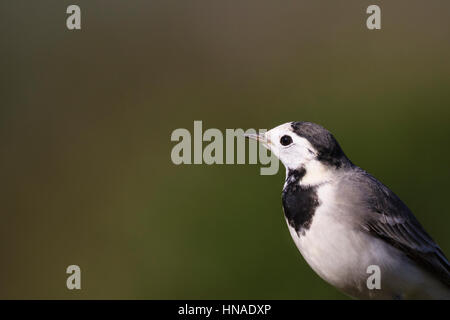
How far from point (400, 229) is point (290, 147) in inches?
31.5

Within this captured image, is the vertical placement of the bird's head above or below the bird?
above

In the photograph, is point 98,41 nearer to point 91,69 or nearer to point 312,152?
point 91,69

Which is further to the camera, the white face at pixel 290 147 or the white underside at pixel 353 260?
the white face at pixel 290 147

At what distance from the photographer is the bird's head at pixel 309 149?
3.37 metres

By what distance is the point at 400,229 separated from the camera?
3525 mm

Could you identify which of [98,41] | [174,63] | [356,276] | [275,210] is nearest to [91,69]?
[98,41]

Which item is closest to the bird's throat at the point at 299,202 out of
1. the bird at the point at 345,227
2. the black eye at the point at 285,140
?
the bird at the point at 345,227

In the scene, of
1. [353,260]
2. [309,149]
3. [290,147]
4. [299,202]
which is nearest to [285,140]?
[290,147]

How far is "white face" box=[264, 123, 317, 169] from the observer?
3.41 metres

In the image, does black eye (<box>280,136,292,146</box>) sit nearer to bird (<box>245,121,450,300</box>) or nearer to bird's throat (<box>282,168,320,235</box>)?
bird (<box>245,121,450,300</box>)

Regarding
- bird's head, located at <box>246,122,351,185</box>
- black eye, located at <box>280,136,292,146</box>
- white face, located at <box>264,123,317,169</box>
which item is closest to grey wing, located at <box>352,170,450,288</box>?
bird's head, located at <box>246,122,351,185</box>

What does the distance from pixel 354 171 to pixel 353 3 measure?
384 centimetres

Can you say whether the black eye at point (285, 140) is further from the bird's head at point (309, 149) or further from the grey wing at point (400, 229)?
the grey wing at point (400, 229)

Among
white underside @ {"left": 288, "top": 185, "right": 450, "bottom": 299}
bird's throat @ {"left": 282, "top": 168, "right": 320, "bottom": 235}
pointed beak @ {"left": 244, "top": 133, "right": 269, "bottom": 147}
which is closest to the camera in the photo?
white underside @ {"left": 288, "top": 185, "right": 450, "bottom": 299}
